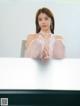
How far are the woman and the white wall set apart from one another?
130mm

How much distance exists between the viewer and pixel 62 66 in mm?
874

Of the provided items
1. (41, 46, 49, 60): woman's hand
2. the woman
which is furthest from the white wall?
(41, 46, 49, 60): woman's hand

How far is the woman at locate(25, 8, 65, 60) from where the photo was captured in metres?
0.85

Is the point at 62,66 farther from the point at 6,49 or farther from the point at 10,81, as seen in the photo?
the point at 6,49

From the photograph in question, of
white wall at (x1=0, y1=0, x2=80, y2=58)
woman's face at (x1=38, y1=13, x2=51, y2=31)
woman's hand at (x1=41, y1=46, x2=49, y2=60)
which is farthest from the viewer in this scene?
white wall at (x1=0, y1=0, x2=80, y2=58)

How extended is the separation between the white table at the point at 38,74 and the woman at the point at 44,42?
0.10ft

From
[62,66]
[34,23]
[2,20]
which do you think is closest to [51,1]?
[34,23]

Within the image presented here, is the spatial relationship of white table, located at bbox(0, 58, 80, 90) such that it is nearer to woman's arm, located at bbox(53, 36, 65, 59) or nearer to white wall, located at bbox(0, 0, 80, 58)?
woman's arm, located at bbox(53, 36, 65, 59)

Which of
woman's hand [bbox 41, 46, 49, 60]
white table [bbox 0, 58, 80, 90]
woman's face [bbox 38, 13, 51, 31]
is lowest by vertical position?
white table [bbox 0, 58, 80, 90]

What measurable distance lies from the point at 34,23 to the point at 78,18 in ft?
0.69

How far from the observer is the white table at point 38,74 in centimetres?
86

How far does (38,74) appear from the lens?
863 mm

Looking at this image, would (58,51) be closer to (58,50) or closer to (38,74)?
(58,50)

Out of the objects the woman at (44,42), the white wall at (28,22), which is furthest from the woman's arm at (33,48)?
the white wall at (28,22)
